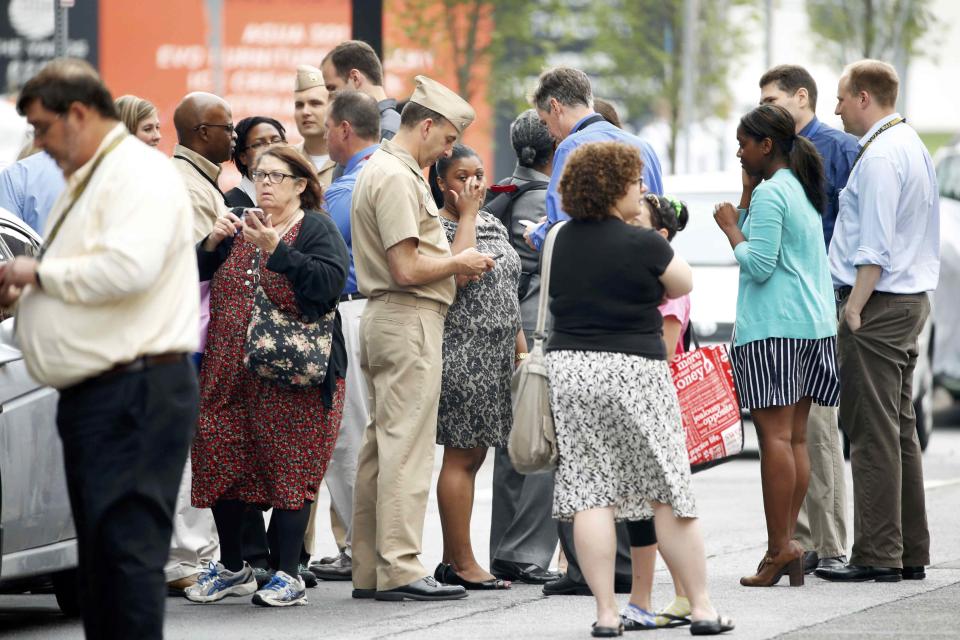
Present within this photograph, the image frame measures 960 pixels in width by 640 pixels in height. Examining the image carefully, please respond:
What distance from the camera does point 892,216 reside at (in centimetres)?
791

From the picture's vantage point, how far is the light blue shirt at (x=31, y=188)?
28.5ft

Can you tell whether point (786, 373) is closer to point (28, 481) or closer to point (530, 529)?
point (530, 529)

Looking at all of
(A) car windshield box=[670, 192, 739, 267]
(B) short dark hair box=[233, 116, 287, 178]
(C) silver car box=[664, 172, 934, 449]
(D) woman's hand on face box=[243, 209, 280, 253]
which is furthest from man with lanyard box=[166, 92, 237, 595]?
(A) car windshield box=[670, 192, 739, 267]

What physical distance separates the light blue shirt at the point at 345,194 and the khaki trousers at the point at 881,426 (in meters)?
2.26

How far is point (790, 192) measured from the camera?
763cm

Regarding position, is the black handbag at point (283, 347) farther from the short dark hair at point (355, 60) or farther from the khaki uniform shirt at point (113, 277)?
the short dark hair at point (355, 60)

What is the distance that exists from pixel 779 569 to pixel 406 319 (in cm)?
192

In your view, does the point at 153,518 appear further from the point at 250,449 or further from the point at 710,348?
the point at 710,348

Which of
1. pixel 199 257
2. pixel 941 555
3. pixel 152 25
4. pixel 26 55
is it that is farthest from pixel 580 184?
pixel 152 25

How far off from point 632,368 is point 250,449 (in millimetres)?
1732

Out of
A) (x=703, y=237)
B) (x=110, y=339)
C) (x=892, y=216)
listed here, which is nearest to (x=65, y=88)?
(x=110, y=339)

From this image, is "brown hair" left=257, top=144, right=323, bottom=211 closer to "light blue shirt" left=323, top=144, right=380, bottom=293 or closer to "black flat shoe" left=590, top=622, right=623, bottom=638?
"light blue shirt" left=323, top=144, right=380, bottom=293

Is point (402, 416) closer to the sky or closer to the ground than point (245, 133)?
closer to the ground

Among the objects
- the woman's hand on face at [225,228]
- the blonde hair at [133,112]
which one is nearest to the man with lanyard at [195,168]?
the blonde hair at [133,112]
